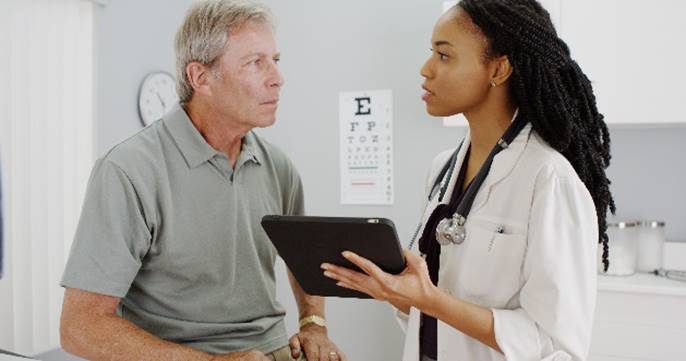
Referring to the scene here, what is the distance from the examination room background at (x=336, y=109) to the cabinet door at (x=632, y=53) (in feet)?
1.27

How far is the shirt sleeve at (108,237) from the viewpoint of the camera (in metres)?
1.28

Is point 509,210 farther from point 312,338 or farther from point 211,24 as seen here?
point 211,24

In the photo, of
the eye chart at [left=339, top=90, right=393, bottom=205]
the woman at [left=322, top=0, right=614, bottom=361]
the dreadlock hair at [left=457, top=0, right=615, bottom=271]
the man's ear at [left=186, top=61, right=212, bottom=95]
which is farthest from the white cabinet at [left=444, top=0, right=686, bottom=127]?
the man's ear at [left=186, top=61, right=212, bottom=95]

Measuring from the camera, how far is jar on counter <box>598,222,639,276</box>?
2.64 metres

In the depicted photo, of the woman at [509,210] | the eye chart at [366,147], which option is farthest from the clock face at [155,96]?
the woman at [509,210]

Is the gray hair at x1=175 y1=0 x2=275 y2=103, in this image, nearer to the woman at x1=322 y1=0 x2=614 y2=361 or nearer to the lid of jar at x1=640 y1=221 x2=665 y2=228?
the woman at x1=322 y1=0 x2=614 y2=361

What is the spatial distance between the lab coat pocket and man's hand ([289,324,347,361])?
20.1 inches

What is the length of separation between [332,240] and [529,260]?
0.38 metres

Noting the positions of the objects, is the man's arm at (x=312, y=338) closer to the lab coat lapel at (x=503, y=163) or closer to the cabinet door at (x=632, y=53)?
the lab coat lapel at (x=503, y=163)

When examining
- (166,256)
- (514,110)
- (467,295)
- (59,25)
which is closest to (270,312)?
(166,256)

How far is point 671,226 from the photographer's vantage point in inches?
113

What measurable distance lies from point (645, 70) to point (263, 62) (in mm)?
1722

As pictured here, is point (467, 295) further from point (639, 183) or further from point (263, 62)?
point (639, 183)

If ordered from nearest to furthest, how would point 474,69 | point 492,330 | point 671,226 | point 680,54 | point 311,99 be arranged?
1. point 492,330
2. point 474,69
3. point 680,54
4. point 671,226
5. point 311,99
